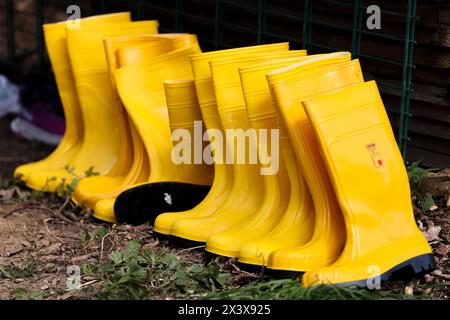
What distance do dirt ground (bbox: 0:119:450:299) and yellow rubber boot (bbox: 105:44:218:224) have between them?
9cm

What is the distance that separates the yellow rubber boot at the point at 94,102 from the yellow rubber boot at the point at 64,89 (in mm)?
114

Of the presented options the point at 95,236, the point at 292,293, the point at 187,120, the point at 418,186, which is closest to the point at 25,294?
the point at 95,236

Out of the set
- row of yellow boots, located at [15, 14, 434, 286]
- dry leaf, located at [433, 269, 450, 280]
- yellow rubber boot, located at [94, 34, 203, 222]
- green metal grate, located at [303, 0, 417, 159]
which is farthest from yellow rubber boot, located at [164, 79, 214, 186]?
dry leaf, located at [433, 269, 450, 280]

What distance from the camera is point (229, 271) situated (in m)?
3.54

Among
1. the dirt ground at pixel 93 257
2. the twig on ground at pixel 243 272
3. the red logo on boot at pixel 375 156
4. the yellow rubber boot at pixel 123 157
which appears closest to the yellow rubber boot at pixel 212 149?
the dirt ground at pixel 93 257

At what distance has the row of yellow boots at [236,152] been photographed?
331 centimetres

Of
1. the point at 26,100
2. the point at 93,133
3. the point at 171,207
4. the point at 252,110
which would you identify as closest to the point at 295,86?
the point at 252,110

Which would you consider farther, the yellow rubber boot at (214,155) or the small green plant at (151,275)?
the yellow rubber boot at (214,155)

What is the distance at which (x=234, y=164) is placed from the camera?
3.82 m

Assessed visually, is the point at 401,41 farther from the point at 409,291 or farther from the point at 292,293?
Answer: the point at 292,293

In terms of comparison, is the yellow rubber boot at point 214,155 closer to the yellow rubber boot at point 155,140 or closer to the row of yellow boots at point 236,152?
the row of yellow boots at point 236,152

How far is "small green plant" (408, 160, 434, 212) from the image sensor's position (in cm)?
404

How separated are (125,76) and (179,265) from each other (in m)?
1.01
